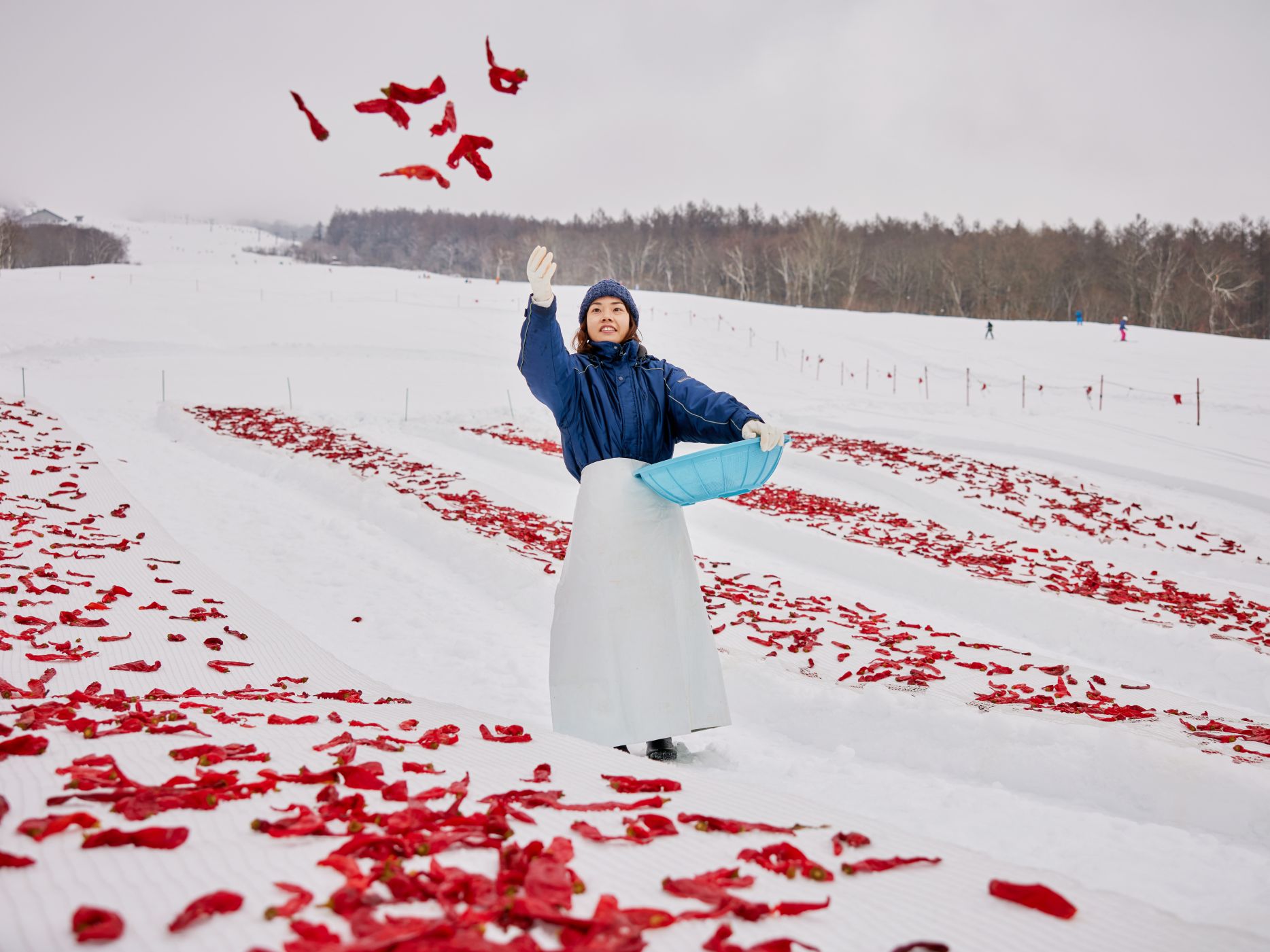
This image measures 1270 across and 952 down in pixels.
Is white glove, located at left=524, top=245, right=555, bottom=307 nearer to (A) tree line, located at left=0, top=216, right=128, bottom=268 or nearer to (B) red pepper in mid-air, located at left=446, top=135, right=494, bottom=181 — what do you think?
(B) red pepper in mid-air, located at left=446, top=135, right=494, bottom=181

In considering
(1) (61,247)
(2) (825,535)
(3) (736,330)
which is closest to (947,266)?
(3) (736,330)

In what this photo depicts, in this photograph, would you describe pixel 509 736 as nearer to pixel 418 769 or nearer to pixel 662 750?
pixel 418 769

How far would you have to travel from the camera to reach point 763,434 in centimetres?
356

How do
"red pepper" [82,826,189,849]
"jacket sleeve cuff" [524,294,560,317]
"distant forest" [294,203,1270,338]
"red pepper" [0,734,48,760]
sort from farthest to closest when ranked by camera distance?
"distant forest" [294,203,1270,338] → "jacket sleeve cuff" [524,294,560,317] → "red pepper" [0,734,48,760] → "red pepper" [82,826,189,849]

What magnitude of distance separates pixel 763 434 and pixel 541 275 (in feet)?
4.03

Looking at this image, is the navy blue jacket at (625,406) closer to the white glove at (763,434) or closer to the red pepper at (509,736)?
the white glove at (763,434)

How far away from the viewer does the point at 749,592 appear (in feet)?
26.6

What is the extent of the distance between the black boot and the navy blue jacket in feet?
4.63

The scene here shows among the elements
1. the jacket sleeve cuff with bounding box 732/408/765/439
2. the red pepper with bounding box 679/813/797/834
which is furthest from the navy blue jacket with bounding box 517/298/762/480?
the red pepper with bounding box 679/813/797/834

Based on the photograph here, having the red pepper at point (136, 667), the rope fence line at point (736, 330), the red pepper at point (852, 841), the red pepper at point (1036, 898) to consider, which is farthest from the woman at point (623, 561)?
the rope fence line at point (736, 330)

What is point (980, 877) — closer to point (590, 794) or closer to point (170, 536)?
point (590, 794)

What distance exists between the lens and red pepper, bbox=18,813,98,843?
74.5 inches

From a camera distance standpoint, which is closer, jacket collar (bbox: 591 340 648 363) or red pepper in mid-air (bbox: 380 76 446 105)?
red pepper in mid-air (bbox: 380 76 446 105)

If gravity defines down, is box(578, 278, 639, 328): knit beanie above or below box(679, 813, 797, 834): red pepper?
above
